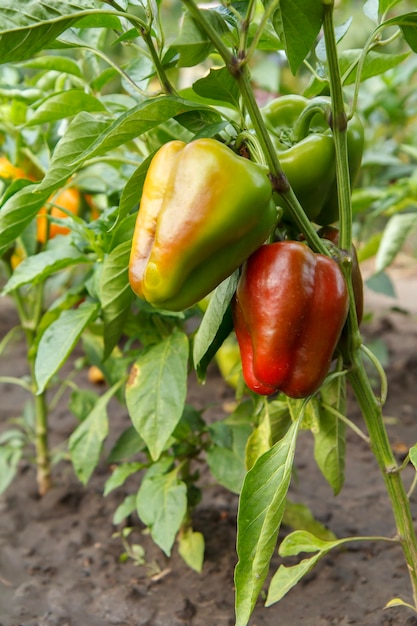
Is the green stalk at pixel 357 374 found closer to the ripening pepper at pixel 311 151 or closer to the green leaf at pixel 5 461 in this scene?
the ripening pepper at pixel 311 151

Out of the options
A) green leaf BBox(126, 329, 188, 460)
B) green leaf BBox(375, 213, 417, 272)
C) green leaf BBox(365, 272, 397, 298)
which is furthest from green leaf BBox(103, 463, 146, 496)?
green leaf BBox(365, 272, 397, 298)

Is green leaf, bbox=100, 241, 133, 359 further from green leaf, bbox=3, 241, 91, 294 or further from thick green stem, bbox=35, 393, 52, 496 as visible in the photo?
thick green stem, bbox=35, 393, 52, 496

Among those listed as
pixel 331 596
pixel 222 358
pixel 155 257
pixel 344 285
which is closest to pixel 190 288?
pixel 155 257

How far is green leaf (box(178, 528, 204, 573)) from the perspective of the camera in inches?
52.4

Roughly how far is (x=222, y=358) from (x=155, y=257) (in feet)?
4.88

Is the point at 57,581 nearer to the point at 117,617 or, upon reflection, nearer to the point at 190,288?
the point at 117,617

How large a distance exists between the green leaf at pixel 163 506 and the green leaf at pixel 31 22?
780mm

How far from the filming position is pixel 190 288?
826 mm

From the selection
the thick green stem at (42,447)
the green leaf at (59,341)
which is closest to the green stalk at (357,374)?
the green leaf at (59,341)

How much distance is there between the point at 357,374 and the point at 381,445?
11cm

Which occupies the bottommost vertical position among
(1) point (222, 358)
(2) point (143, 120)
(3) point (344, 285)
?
(1) point (222, 358)

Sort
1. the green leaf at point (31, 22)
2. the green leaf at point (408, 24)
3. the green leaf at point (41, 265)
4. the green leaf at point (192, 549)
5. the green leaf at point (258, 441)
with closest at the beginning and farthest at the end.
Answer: the green leaf at point (31, 22)
the green leaf at point (408, 24)
the green leaf at point (258, 441)
the green leaf at point (41, 265)
the green leaf at point (192, 549)

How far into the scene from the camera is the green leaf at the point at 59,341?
3.71 ft

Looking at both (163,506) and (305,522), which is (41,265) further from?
(305,522)
